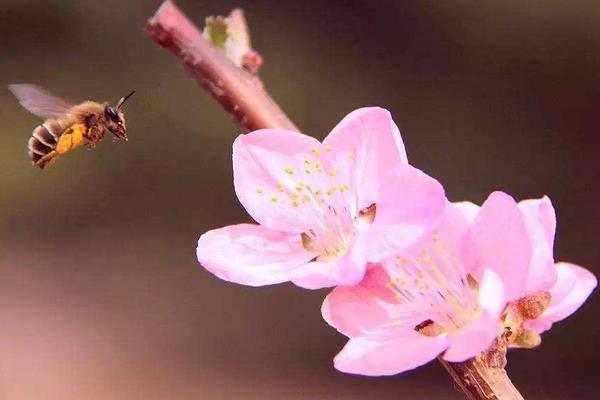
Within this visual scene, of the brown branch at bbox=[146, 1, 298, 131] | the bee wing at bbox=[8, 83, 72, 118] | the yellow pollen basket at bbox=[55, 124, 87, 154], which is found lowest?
the brown branch at bbox=[146, 1, 298, 131]

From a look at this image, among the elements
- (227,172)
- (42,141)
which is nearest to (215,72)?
(42,141)

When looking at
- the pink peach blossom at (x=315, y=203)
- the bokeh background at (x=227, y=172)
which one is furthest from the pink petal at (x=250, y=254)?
the bokeh background at (x=227, y=172)

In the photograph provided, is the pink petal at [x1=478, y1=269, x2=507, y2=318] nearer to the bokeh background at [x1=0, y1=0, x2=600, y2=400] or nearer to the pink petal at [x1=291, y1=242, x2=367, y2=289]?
the pink petal at [x1=291, y1=242, x2=367, y2=289]

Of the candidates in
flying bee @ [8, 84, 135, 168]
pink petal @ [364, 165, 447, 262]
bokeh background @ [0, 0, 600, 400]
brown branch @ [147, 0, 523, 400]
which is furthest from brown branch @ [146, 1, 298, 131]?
bokeh background @ [0, 0, 600, 400]

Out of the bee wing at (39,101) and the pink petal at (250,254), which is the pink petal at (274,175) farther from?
the bee wing at (39,101)

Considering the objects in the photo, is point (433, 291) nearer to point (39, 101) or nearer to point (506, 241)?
point (506, 241)

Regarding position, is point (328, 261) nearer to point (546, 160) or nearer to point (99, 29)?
point (546, 160)

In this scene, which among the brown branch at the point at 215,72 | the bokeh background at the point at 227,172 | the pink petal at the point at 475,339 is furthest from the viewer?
the bokeh background at the point at 227,172
